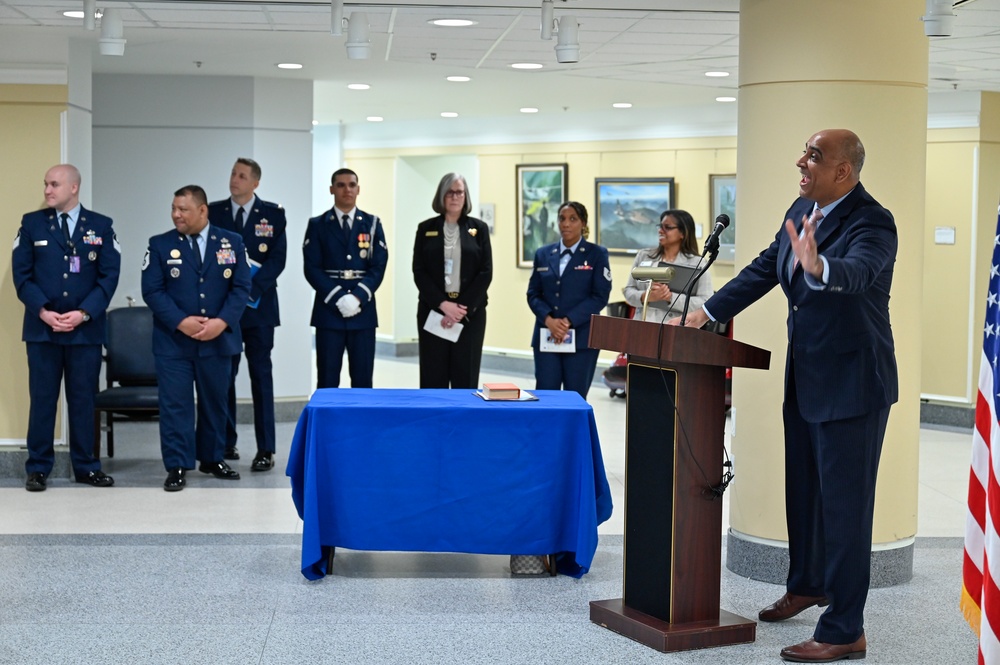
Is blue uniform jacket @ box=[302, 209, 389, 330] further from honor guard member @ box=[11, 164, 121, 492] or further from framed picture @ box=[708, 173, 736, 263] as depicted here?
framed picture @ box=[708, 173, 736, 263]

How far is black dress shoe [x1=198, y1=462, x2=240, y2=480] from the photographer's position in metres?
7.33

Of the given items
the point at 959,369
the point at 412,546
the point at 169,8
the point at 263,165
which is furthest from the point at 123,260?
the point at 959,369

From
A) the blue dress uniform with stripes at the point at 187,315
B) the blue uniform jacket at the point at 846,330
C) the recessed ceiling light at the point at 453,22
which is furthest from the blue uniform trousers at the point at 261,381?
the blue uniform jacket at the point at 846,330

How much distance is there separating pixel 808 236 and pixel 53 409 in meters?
4.95

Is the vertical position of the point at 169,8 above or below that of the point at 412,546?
above

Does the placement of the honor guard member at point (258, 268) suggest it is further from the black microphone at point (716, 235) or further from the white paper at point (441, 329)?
the black microphone at point (716, 235)

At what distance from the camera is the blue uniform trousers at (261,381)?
301 inches

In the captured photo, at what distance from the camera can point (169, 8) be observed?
21.1ft

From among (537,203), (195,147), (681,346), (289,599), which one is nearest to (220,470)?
(289,599)

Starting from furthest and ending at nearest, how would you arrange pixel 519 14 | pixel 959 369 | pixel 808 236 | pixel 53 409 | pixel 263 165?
1. pixel 959 369
2. pixel 263 165
3. pixel 53 409
4. pixel 519 14
5. pixel 808 236

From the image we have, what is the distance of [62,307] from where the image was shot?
6.86 meters

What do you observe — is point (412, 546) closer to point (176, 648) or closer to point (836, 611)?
point (176, 648)

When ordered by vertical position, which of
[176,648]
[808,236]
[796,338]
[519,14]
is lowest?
[176,648]

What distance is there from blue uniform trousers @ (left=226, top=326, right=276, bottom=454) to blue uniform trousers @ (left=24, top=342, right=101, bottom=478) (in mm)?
962
